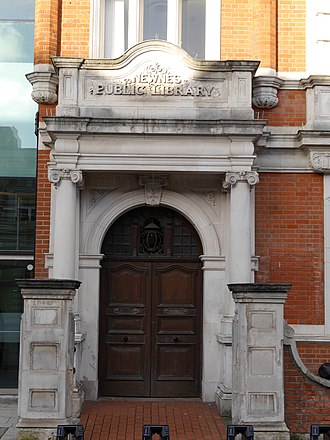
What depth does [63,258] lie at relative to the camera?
10.5m

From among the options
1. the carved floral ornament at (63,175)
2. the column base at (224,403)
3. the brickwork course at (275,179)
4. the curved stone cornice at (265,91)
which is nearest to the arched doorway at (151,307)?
the brickwork course at (275,179)

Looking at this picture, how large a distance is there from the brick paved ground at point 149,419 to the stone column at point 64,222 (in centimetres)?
209

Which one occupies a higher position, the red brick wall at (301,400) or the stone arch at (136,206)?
the stone arch at (136,206)

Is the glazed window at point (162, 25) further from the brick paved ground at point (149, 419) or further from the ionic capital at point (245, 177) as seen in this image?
the brick paved ground at point (149, 419)

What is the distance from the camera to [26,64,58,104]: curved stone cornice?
11.4 meters

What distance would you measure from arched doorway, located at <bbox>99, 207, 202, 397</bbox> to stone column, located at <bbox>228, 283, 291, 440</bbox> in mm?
2950

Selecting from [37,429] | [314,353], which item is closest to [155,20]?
[314,353]

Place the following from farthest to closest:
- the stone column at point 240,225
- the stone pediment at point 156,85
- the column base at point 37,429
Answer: the stone pediment at point 156,85 < the stone column at point 240,225 < the column base at point 37,429

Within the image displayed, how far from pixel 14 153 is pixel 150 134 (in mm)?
2739

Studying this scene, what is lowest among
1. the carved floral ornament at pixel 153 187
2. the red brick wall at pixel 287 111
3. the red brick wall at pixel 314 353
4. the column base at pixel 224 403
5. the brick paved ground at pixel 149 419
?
the brick paved ground at pixel 149 419

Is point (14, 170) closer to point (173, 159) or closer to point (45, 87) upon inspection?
point (45, 87)

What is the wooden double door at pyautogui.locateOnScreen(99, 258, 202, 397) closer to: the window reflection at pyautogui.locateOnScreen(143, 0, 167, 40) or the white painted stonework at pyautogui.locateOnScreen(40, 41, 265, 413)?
the white painted stonework at pyautogui.locateOnScreen(40, 41, 265, 413)

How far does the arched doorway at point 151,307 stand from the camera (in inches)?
452

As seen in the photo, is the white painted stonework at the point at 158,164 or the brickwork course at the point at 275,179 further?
the brickwork course at the point at 275,179
